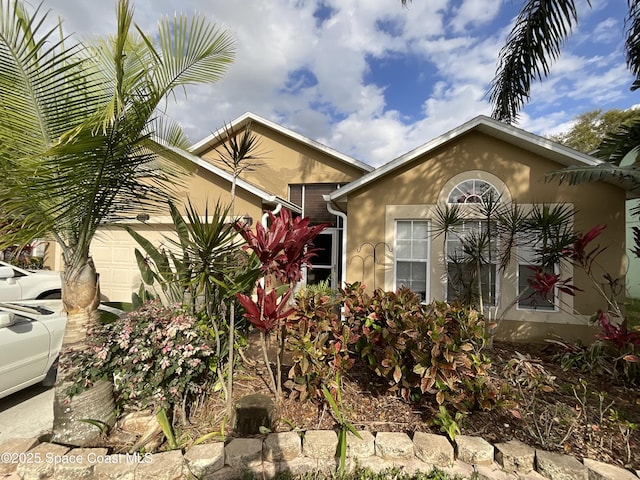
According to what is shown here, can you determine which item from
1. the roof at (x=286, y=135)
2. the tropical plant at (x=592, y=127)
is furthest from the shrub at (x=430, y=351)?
the tropical plant at (x=592, y=127)

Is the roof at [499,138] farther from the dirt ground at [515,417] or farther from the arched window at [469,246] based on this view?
the dirt ground at [515,417]

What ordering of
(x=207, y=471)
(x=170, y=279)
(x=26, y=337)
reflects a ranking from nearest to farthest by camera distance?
(x=207, y=471)
(x=170, y=279)
(x=26, y=337)

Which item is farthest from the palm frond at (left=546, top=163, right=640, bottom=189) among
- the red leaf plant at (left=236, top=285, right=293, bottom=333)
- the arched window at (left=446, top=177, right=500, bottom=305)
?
the red leaf plant at (left=236, top=285, right=293, bottom=333)

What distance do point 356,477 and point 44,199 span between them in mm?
3853

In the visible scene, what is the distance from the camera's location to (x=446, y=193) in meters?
6.76

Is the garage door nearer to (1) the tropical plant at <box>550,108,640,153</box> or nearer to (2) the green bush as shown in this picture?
(2) the green bush

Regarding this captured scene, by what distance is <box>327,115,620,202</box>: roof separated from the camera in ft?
18.9

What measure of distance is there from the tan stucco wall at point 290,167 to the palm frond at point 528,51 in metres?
4.43

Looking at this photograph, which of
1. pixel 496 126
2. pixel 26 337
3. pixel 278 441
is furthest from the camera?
pixel 496 126

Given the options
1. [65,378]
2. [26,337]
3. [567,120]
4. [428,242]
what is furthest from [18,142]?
[567,120]

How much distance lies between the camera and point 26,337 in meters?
3.85

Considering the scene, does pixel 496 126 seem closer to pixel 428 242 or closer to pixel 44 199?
pixel 428 242

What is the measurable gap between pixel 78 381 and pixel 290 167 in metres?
8.64

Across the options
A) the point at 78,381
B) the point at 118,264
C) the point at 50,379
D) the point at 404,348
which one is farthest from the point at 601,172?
the point at 118,264
